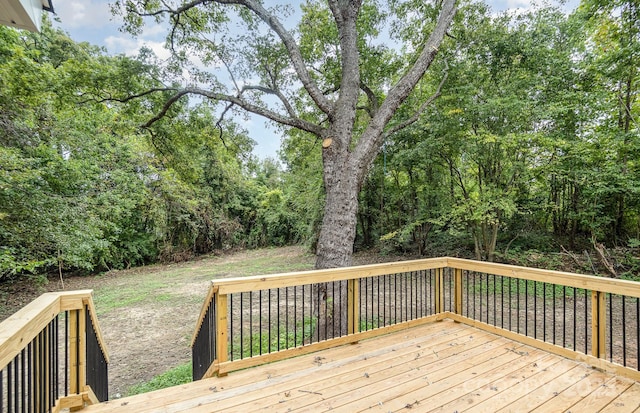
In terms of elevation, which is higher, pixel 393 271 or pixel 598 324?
pixel 393 271

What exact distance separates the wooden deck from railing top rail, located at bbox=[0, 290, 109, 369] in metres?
0.75

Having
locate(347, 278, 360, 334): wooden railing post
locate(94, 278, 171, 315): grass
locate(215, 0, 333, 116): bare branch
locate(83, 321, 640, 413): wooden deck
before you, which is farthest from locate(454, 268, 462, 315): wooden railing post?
locate(94, 278, 171, 315): grass

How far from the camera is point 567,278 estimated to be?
2.75 meters

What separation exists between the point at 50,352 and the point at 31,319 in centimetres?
57

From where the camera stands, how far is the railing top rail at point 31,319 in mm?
1255

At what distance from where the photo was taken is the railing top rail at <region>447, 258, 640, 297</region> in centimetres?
238

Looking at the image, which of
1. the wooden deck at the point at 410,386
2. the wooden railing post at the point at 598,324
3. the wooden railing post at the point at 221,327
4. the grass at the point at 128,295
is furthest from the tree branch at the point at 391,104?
the grass at the point at 128,295

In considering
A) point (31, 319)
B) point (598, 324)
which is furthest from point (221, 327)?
point (598, 324)

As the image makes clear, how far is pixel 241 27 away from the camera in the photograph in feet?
19.0

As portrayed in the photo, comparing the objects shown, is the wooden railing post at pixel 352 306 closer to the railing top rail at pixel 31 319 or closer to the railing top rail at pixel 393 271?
the railing top rail at pixel 393 271

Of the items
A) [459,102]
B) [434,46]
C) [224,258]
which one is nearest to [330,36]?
[434,46]

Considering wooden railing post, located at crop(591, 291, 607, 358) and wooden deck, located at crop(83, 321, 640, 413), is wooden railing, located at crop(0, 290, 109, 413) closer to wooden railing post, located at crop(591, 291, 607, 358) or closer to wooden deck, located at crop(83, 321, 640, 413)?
wooden deck, located at crop(83, 321, 640, 413)

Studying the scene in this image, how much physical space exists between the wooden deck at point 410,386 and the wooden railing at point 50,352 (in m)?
0.22

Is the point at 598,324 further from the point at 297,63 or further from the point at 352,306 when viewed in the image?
the point at 297,63
